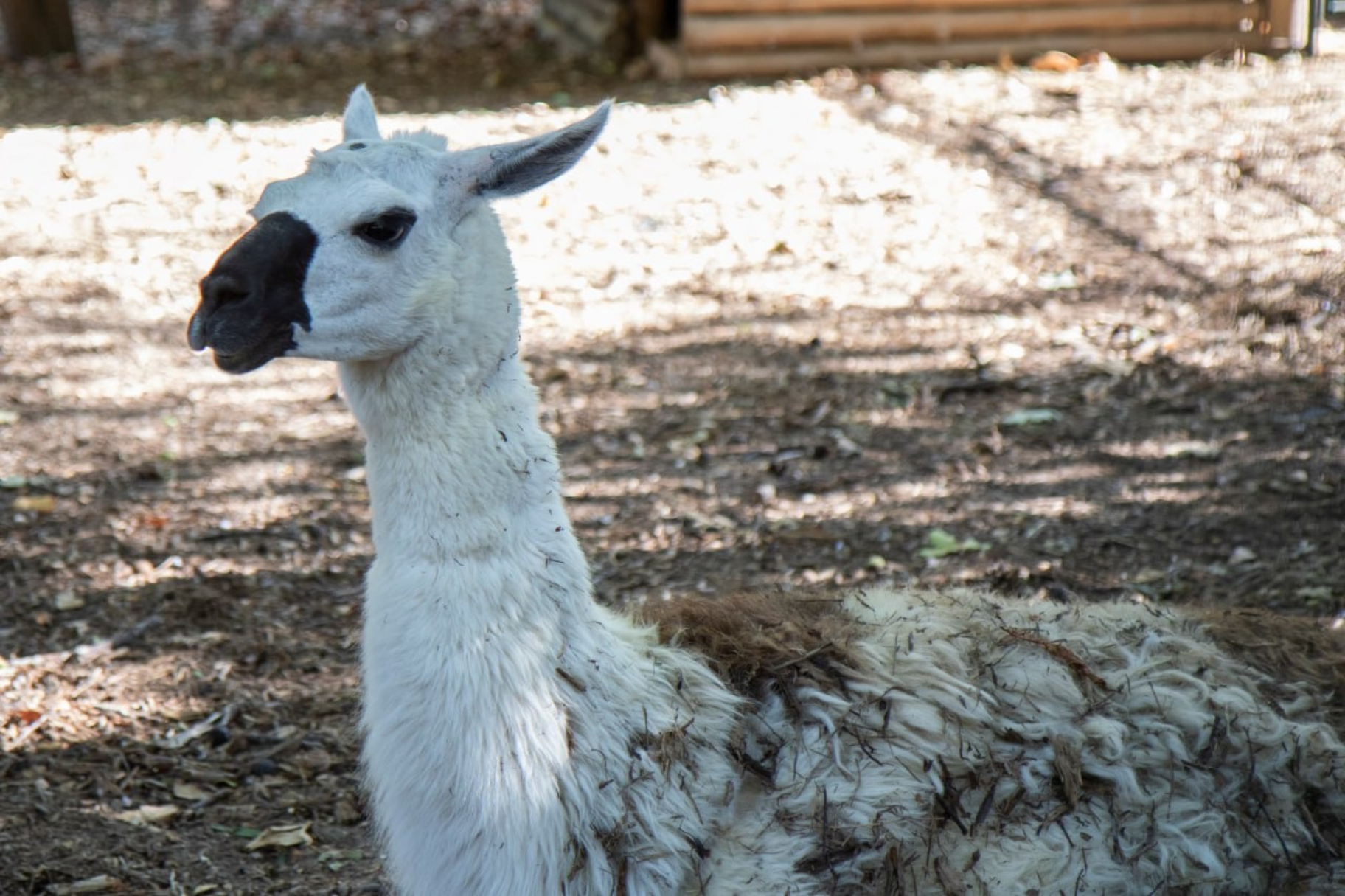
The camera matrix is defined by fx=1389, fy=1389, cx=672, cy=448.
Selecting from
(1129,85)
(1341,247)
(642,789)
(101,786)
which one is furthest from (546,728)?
(1129,85)

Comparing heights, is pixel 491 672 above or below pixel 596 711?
above

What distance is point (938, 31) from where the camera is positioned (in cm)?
1181

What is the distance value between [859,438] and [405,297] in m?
3.72

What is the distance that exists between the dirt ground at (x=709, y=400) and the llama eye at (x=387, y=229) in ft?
6.31

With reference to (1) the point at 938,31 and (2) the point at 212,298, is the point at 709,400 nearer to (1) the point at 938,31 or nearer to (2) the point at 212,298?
(2) the point at 212,298

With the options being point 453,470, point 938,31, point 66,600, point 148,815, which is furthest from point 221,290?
point 938,31

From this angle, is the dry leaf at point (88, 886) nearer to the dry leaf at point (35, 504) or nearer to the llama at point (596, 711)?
the llama at point (596, 711)

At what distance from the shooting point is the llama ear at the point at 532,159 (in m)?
2.96

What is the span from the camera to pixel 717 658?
3256 mm

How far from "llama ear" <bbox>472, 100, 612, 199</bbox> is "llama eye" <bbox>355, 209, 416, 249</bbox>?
0.19 meters

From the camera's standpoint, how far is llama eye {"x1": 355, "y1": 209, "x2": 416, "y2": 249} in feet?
9.52

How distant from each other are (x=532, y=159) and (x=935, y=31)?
31.6 ft

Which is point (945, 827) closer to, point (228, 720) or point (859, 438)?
point (228, 720)

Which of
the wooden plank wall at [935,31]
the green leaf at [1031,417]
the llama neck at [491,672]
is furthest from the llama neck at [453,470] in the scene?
the wooden plank wall at [935,31]
